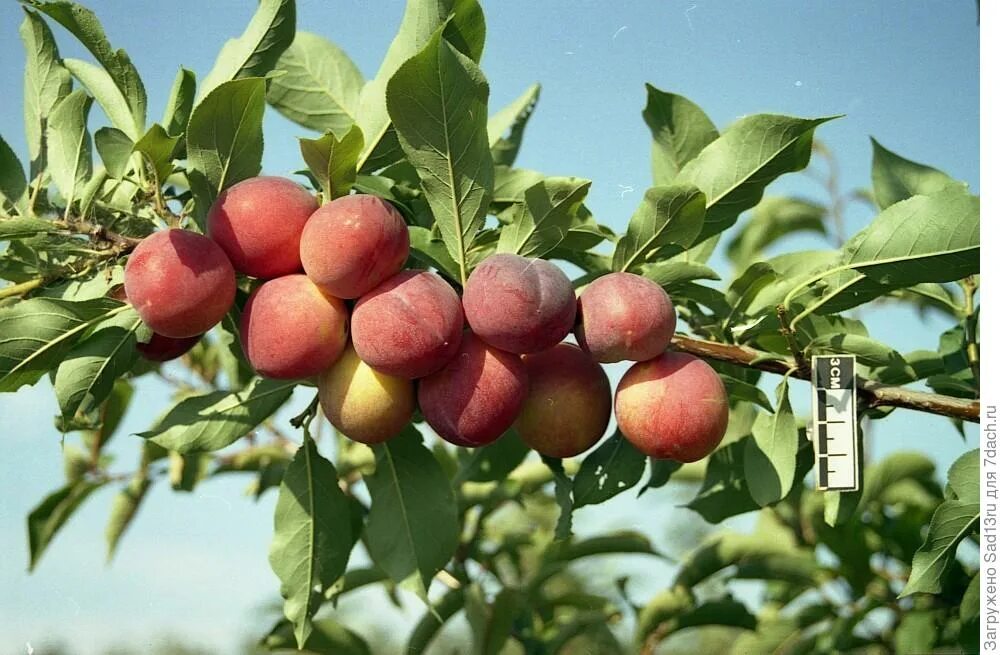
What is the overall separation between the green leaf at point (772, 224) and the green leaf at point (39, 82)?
101 cm

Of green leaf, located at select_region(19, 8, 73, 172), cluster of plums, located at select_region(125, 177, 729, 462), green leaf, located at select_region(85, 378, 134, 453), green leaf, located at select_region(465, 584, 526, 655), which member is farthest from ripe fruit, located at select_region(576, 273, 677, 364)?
green leaf, located at select_region(85, 378, 134, 453)

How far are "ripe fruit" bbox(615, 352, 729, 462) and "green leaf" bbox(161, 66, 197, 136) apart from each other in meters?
0.43

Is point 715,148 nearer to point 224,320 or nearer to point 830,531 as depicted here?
point 224,320

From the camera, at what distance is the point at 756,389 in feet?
2.78

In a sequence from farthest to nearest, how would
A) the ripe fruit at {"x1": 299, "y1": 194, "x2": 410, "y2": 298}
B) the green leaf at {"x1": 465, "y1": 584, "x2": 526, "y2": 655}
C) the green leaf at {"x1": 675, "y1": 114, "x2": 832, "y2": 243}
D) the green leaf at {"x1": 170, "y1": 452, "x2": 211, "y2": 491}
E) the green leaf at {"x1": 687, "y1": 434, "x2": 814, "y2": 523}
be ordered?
the green leaf at {"x1": 170, "y1": 452, "x2": 211, "y2": 491} < the green leaf at {"x1": 465, "y1": 584, "x2": 526, "y2": 655} < the green leaf at {"x1": 687, "y1": 434, "x2": 814, "y2": 523} < the green leaf at {"x1": 675, "y1": 114, "x2": 832, "y2": 243} < the ripe fruit at {"x1": 299, "y1": 194, "x2": 410, "y2": 298}

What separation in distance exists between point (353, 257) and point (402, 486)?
0.30 m

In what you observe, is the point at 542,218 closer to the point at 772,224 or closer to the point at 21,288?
the point at 21,288

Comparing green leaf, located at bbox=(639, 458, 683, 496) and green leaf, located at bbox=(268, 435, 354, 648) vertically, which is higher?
green leaf, located at bbox=(268, 435, 354, 648)

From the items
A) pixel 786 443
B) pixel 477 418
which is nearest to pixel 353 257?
pixel 477 418

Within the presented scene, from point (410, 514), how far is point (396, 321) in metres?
0.27

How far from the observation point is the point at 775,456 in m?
0.85

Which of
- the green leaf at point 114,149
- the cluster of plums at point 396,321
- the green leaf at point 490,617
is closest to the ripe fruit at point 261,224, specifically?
the cluster of plums at point 396,321

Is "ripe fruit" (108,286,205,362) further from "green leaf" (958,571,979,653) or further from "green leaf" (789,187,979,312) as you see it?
"green leaf" (958,571,979,653)

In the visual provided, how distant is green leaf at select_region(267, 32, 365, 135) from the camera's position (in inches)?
38.9
